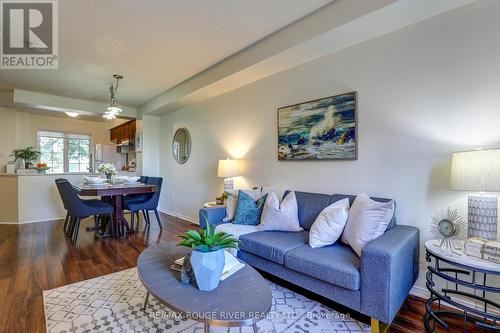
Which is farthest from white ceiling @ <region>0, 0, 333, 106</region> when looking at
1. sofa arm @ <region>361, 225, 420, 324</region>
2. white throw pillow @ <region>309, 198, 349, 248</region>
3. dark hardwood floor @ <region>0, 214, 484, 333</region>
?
dark hardwood floor @ <region>0, 214, 484, 333</region>

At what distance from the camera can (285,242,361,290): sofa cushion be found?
1678 millimetres

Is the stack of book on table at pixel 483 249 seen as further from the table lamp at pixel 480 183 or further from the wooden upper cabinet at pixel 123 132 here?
the wooden upper cabinet at pixel 123 132

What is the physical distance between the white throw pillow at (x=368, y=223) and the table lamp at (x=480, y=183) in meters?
0.48

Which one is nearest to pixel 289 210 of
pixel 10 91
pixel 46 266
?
pixel 46 266

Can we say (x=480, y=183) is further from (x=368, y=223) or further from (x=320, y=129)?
(x=320, y=129)

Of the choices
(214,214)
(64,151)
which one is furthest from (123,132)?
(214,214)

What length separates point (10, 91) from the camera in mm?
4715

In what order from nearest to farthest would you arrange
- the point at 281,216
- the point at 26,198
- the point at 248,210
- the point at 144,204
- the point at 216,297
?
1. the point at 216,297
2. the point at 281,216
3. the point at 248,210
4. the point at 144,204
5. the point at 26,198

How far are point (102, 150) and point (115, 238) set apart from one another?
4.25m

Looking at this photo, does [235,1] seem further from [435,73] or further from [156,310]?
[156,310]

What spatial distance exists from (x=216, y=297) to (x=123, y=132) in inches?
269

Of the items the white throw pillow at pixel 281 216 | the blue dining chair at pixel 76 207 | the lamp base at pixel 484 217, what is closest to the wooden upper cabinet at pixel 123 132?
the blue dining chair at pixel 76 207

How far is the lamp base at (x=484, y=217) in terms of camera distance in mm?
1657

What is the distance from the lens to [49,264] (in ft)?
9.21
